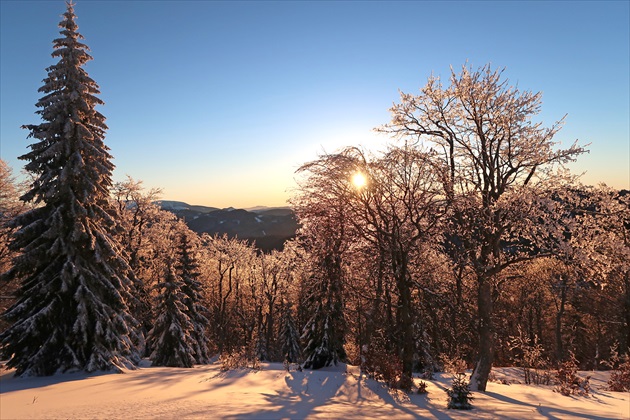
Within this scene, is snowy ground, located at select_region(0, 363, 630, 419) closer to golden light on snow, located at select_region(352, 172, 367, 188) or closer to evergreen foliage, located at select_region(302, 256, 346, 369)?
golden light on snow, located at select_region(352, 172, 367, 188)

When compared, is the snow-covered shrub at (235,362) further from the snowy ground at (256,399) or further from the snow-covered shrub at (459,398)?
the snow-covered shrub at (459,398)

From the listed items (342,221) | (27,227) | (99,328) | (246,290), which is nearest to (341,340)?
(342,221)

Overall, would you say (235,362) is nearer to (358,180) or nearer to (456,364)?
(358,180)

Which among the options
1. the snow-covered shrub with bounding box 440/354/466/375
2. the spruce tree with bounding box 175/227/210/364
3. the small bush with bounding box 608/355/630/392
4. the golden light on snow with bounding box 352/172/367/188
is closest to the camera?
the golden light on snow with bounding box 352/172/367/188

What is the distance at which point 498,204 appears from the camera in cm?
1316

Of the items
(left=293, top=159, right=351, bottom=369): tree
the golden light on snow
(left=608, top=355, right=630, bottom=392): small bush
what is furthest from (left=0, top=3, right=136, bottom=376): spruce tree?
(left=608, top=355, right=630, bottom=392): small bush

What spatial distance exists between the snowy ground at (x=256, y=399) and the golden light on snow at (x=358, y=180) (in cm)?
676

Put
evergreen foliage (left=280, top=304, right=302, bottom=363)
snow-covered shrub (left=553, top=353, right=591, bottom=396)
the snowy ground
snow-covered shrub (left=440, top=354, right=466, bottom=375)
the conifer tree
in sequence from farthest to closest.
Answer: evergreen foliage (left=280, top=304, right=302, bottom=363) < the conifer tree < snow-covered shrub (left=440, top=354, right=466, bottom=375) < snow-covered shrub (left=553, top=353, right=591, bottom=396) < the snowy ground

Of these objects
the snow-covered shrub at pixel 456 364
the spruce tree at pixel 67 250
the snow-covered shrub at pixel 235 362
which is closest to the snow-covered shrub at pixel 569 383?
the snow-covered shrub at pixel 456 364

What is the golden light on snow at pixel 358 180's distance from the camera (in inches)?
538

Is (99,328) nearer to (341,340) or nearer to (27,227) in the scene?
(27,227)

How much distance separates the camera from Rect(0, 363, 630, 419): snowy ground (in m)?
8.16

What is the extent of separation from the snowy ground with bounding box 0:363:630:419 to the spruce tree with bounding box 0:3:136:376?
1158 millimetres

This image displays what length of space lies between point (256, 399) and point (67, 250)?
973cm
